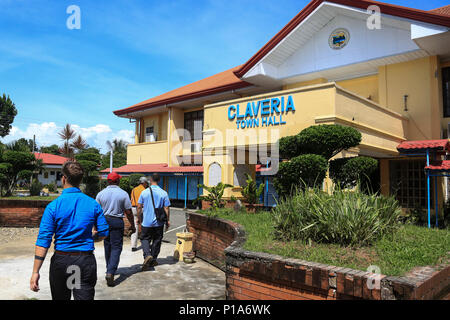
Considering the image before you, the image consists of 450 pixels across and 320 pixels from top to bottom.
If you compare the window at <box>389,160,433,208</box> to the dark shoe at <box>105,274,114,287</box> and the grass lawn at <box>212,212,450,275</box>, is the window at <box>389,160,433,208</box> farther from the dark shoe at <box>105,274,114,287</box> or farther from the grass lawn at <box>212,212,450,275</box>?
the dark shoe at <box>105,274,114,287</box>

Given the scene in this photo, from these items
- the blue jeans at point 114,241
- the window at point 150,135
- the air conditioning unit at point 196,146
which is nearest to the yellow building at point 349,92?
the air conditioning unit at point 196,146

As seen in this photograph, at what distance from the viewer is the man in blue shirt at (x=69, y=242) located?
327cm

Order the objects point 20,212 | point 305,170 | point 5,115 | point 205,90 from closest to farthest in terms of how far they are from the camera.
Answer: point 305,170 < point 20,212 < point 205,90 < point 5,115

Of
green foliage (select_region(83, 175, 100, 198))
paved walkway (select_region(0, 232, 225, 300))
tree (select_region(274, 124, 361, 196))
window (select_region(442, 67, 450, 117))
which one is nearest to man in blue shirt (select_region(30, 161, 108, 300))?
paved walkway (select_region(0, 232, 225, 300))

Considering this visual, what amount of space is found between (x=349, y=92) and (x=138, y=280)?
751cm

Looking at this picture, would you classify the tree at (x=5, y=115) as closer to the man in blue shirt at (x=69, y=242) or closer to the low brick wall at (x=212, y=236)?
the low brick wall at (x=212, y=236)

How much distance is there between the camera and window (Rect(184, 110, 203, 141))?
21.0 metres

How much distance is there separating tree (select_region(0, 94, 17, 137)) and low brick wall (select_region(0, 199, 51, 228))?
40.2m

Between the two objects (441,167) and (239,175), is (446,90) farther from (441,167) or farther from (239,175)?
(239,175)

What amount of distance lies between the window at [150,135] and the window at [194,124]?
3.03 meters

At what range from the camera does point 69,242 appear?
3.34 meters

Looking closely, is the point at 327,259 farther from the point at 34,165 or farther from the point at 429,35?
the point at 34,165

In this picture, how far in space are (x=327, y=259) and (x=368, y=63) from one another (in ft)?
35.1

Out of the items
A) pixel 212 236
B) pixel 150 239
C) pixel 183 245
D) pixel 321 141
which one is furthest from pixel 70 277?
pixel 321 141
